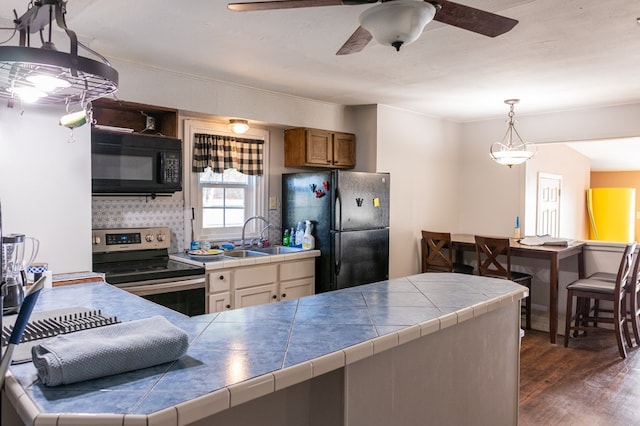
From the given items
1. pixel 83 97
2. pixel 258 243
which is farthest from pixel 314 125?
pixel 83 97

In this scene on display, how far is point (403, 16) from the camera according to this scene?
1604 mm

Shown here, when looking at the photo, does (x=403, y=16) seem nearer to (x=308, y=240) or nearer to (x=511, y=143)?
(x=308, y=240)

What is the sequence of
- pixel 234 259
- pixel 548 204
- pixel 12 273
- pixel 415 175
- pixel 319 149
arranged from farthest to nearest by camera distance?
pixel 548 204
pixel 415 175
pixel 319 149
pixel 234 259
pixel 12 273

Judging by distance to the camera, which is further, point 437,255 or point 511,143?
point 511,143

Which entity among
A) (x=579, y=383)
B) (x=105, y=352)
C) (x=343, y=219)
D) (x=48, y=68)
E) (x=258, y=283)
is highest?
(x=48, y=68)

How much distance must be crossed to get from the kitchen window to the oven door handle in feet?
2.76

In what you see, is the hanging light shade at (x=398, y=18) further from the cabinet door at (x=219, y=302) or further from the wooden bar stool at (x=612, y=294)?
the wooden bar stool at (x=612, y=294)

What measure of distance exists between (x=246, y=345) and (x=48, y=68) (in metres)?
1.01

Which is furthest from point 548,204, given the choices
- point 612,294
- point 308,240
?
point 308,240

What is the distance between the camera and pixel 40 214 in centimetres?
271

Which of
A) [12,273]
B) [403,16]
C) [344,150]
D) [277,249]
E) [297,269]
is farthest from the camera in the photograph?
[344,150]

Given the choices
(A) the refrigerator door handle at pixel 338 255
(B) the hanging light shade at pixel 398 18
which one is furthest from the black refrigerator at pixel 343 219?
(B) the hanging light shade at pixel 398 18

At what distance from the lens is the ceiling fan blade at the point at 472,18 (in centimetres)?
173

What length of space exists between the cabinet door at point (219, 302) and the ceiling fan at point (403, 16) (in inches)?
89.9
